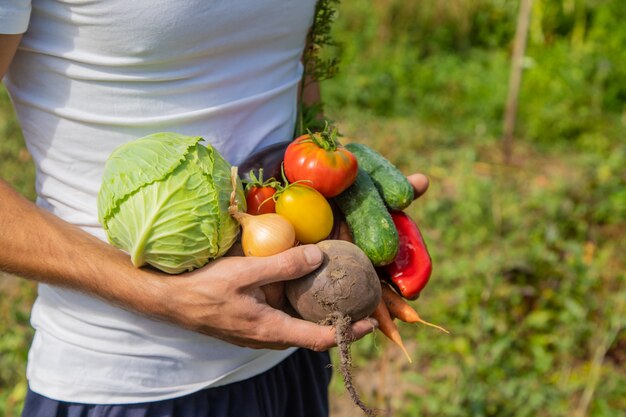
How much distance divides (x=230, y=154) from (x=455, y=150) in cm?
490

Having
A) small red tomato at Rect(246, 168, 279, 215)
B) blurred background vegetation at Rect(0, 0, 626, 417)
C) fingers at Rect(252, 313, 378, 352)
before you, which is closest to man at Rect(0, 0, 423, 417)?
fingers at Rect(252, 313, 378, 352)

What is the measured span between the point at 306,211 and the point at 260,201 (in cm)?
12

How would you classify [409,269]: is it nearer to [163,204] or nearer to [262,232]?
[262,232]

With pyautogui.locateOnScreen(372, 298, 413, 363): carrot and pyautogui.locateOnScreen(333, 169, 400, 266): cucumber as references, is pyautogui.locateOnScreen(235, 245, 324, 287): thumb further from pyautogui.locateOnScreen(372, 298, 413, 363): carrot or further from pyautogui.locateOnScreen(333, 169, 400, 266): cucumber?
pyautogui.locateOnScreen(372, 298, 413, 363): carrot

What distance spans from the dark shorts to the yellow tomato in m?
0.47

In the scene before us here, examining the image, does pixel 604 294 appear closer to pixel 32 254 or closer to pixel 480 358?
pixel 480 358

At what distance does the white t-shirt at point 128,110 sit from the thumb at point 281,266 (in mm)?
326

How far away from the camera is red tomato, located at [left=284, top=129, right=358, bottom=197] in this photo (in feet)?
5.57

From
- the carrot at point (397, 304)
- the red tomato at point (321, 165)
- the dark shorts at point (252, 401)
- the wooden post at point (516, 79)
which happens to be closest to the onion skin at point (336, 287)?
the red tomato at point (321, 165)

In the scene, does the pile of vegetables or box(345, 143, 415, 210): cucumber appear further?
box(345, 143, 415, 210): cucumber

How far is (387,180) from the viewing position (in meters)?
1.89

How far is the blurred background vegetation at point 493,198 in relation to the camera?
3768mm

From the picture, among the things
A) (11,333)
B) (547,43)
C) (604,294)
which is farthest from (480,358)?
(547,43)

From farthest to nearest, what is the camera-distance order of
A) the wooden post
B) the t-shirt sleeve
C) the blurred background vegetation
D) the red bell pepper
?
the wooden post
the blurred background vegetation
the red bell pepper
the t-shirt sleeve
